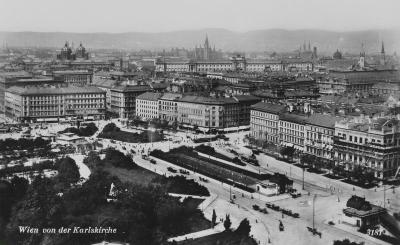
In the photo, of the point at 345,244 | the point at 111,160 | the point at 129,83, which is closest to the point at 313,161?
the point at 111,160

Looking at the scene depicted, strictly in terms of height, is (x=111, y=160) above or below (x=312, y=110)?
below

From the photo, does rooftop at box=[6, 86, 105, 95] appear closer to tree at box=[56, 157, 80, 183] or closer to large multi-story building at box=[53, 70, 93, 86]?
large multi-story building at box=[53, 70, 93, 86]

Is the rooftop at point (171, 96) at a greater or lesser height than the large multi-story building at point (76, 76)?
lesser

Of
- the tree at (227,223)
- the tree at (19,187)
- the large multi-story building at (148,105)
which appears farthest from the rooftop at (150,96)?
the tree at (227,223)

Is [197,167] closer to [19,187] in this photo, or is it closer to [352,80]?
[19,187]

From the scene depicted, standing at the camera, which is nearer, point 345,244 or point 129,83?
point 345,244

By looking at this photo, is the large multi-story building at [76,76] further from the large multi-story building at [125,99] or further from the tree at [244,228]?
the tree at [244,228]

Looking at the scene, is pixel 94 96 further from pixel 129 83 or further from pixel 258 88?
pixel 258 88
